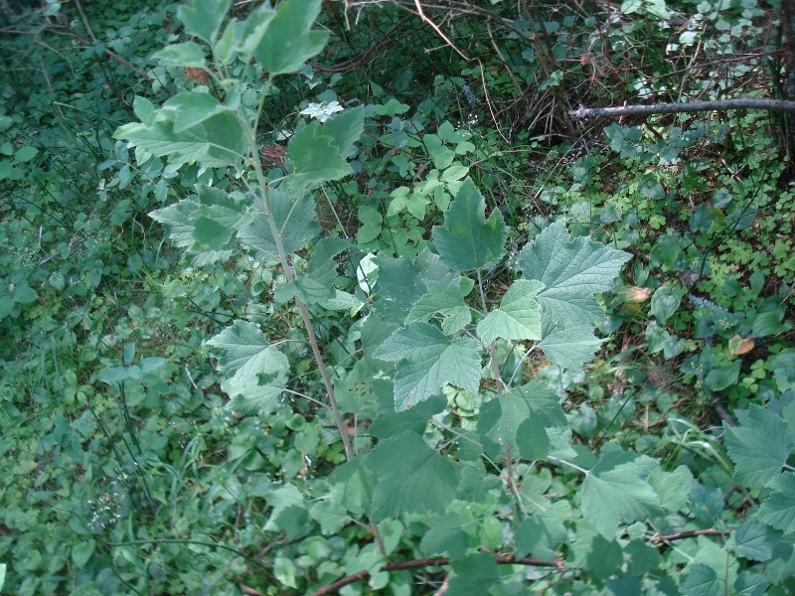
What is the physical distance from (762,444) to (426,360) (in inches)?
33.4

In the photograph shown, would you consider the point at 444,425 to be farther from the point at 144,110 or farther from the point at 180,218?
the point at 144,110

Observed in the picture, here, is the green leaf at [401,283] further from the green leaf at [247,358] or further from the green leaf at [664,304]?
the green leaf at [664,304]

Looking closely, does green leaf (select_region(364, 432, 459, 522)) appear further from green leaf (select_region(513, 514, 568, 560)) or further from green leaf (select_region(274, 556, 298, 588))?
green leaf (select_region(274, 556, 298, 588))

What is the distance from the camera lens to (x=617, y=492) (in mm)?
1398

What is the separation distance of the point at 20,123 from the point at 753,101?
3752mm

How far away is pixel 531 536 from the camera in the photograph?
1.40 metres

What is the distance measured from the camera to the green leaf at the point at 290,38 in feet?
3.57

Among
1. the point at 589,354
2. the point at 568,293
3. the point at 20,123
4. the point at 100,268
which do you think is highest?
the point at 568,293

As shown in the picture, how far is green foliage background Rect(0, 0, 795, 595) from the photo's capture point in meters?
1.33

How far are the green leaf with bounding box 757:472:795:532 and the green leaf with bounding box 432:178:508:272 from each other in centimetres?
81

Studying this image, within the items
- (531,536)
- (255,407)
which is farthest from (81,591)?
(531,536)

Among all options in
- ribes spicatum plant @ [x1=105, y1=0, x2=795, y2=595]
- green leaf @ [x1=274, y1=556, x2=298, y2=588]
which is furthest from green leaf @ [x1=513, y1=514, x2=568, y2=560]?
green leaf @ [x1=274, y1=556, x2=298, y2=588]

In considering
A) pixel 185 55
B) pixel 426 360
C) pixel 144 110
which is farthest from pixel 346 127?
pixel 144 110

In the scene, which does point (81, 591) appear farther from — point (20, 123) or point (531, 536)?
point (20, 123)
